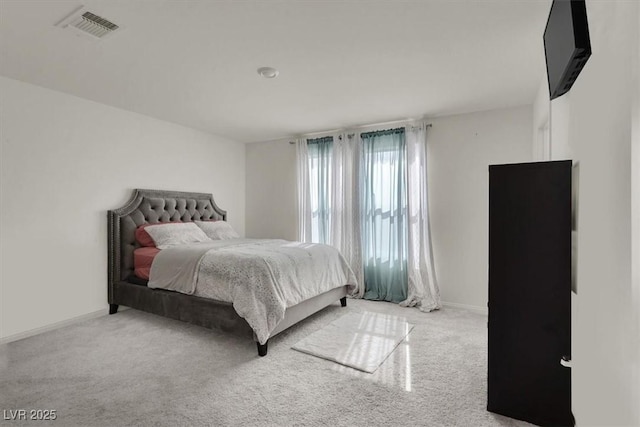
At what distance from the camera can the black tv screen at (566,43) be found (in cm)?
108

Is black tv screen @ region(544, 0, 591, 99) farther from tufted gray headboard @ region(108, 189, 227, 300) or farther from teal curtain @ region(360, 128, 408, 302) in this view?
tufted gray headboard @ region(108, 189, 227, 300)

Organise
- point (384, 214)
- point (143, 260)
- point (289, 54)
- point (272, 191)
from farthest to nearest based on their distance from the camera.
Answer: point (272, 191)
point (384, 214)
point (143, 260)
point (289, 54)

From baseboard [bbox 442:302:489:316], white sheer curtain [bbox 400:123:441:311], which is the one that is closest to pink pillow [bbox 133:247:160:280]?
white sheer curtain [bbox 400:123:441:311]

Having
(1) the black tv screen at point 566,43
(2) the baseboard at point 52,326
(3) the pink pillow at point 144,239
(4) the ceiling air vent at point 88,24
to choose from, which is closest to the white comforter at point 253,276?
(3) the pink pillow at point 144,239

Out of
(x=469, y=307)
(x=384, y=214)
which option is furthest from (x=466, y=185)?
(x=469, y=307)

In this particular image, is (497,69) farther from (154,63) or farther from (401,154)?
(154,63)

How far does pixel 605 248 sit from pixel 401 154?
10.2ft

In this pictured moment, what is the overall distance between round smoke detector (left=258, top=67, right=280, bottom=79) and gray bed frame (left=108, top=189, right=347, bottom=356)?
6.61ft

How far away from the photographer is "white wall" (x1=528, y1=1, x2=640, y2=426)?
864mm

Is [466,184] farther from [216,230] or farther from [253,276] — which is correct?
[216,230]

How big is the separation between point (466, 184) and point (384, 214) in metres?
1.07

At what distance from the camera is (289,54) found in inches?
93.6

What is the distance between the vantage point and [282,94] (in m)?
3.21

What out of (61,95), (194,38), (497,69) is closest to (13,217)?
(61,95)
